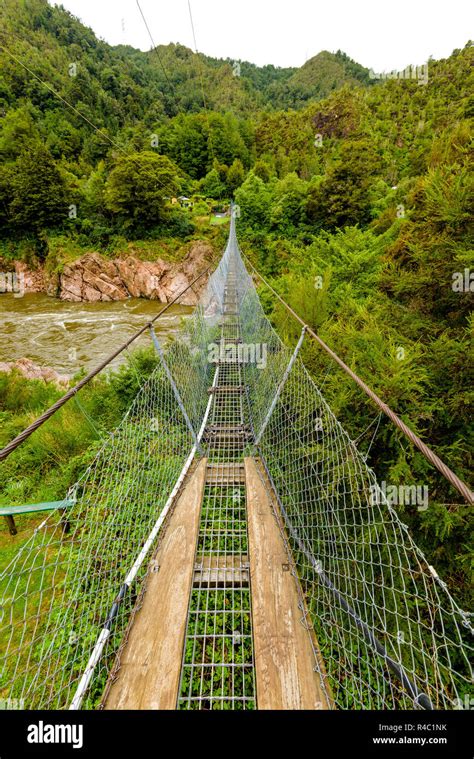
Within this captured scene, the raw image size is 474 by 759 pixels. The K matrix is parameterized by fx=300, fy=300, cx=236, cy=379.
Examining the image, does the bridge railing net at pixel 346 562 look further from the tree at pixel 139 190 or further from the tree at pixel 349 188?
the tree at pixel 139 190

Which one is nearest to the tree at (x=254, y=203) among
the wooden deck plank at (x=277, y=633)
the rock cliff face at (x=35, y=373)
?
the rock cliff face at (x=35, y=373)

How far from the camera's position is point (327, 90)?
67938 mm

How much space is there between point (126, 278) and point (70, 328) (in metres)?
4.98

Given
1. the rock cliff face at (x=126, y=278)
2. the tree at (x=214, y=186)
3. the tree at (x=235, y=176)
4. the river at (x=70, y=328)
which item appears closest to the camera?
the river at (x=70, y=328)

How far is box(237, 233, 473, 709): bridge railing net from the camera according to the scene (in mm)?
1347

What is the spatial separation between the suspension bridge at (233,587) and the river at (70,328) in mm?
6897

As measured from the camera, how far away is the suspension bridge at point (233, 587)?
1.18m

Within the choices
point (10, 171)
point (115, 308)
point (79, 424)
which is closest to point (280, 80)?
point (10, 171)

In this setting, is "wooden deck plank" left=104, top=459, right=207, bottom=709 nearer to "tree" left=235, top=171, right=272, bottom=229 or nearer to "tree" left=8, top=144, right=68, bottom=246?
"tree" left=235, top=171, right=272, bottom=229

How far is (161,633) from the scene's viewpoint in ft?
4.41

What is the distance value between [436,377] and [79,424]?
13.2ft

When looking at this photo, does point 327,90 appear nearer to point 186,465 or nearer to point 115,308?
point 115,308

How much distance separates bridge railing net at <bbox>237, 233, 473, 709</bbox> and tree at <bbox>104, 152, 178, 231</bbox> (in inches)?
621
